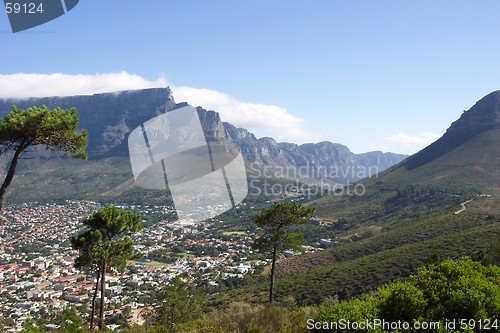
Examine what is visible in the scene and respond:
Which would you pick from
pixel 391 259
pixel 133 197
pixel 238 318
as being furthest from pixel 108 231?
pixel 133 197

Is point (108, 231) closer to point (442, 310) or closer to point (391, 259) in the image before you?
point (442, 310)

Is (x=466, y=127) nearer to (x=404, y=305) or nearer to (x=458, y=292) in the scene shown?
(x=458, y=292)

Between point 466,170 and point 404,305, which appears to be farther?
point 466,170

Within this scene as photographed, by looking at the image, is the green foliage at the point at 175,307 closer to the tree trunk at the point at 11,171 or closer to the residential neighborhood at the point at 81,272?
the residential neighborhood at the point at 81,272

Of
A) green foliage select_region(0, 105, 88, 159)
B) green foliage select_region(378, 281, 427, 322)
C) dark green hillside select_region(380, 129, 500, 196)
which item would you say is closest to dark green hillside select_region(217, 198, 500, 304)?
green foliage select_region(378, 281, 427, 322)

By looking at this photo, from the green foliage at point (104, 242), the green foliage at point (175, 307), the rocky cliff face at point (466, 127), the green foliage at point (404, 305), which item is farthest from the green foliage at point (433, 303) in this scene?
the rocky cliff face at point (466, 127)

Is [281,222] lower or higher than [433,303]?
higher

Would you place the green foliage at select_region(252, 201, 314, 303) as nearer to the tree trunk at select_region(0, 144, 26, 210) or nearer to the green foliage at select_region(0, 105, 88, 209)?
the green foliage at select_region(0, 105, 88, 209)

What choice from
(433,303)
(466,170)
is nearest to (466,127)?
(466,170)

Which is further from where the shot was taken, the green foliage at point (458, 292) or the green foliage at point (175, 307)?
the green foliage at point (175, 307)
